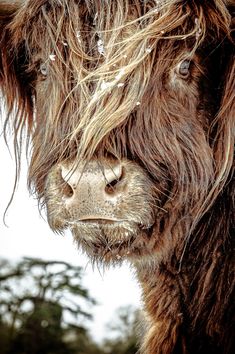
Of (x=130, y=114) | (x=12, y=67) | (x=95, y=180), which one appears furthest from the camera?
(x=12, y=67)

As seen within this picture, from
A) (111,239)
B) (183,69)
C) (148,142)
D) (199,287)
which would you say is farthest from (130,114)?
(199,287)

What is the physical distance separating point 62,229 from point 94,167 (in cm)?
38

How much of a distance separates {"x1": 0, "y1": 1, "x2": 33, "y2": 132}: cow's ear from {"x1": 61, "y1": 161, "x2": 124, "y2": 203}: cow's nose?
857 mm

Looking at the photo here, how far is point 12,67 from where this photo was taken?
135 inches

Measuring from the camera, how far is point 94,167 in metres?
2.68

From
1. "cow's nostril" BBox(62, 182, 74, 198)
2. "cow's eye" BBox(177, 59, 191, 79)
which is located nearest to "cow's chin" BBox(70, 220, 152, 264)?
"cow's nostril" BBox(62, 182, 74, 198)

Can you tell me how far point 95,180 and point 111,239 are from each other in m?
0.31

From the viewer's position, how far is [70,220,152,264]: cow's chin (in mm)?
2812

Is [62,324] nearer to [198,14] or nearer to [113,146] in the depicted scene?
[113,146]

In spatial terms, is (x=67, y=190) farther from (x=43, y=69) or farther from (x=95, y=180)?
(x=43, y=69)

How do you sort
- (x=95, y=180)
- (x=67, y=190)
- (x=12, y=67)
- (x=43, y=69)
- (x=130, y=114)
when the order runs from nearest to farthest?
(x=95, y=180) → (x=67, y=190) → (x=130, y=114) → (x=43, y=69) → (x=12, y=67)

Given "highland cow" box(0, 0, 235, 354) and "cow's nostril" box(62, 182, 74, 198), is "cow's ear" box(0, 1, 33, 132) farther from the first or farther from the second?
"cow's nostril" box(62, 182, 74, 198)

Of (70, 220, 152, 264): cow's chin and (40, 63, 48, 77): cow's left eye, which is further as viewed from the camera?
(40, 63, 48, 77): cow's left eye

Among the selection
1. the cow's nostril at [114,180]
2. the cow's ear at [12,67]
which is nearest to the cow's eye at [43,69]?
the cow's ear at [12,67]
